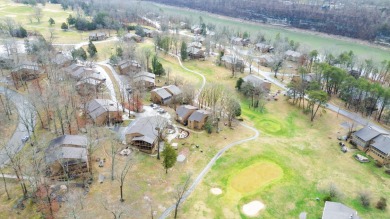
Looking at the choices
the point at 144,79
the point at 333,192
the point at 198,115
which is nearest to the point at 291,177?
the point at 333,192

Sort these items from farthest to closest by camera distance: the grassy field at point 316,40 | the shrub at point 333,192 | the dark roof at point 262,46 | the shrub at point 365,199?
the dark roof at point 262,46 < the grassy field at point 316,40 < the shrub at point 333,192 < the shrub at point 365,199

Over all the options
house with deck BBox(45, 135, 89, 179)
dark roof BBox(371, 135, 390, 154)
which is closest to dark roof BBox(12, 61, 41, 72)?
house with deck BBox(45, 135, 89, 179)

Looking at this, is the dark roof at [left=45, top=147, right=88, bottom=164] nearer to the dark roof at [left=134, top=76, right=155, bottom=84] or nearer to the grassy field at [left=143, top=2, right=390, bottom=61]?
the dark roof at [left=134, top=76, right=155, bottom=84]

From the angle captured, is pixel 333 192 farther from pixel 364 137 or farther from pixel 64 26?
pixel 64 26

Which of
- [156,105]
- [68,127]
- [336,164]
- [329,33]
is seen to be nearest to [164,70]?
[156,105]

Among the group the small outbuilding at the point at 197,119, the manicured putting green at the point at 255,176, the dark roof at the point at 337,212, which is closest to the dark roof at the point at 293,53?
the small outbuilding at the point at 197,119

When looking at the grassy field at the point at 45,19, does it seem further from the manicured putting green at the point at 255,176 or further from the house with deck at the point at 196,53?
the manicured putting green at the point at 255,176
